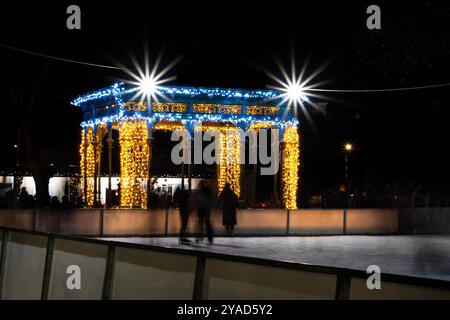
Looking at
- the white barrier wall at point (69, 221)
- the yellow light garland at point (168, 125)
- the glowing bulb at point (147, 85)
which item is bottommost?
the white barrier wall at point (69, 221)

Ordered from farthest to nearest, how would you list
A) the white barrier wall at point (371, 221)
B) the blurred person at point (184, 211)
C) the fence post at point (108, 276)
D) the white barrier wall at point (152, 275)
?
the white barrier wall at point (371, 221) < the blurred person at point (184, 211) < the fence post at point (108, 276) < the white barrier wall at point (152, 275)

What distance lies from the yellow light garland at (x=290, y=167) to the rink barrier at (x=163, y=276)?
1916 cm

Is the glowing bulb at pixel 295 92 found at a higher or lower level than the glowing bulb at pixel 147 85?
higher

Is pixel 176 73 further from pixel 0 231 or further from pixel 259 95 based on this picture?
pixel 0 231

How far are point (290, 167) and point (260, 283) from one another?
23412 millimetres

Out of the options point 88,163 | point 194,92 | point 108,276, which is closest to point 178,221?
point 194,92

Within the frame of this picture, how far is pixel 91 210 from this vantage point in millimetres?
23594

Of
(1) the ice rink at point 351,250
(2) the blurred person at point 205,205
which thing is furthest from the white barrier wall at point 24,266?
(2) the blurred person at point 205,205

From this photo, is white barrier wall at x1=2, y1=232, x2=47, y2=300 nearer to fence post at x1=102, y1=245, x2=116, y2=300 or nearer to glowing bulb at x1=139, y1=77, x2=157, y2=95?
fence post at x1=102, y1=245, x2=116, y2=300

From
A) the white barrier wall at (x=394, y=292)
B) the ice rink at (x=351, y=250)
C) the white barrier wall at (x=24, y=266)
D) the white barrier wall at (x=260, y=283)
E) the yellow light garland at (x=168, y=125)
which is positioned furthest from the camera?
the yellow light garland at (x=168, y=125)

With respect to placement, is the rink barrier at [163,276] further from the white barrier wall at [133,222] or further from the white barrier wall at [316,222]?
the white barrier wall at [316,222]

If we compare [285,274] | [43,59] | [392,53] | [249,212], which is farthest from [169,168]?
[285,274]

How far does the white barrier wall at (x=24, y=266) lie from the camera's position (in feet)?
31.0

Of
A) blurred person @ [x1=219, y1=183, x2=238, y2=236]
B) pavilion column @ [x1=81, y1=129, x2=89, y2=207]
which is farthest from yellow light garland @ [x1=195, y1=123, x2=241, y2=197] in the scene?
blurred person @ [x1=219, y1=183, x2=238, y2=236]
